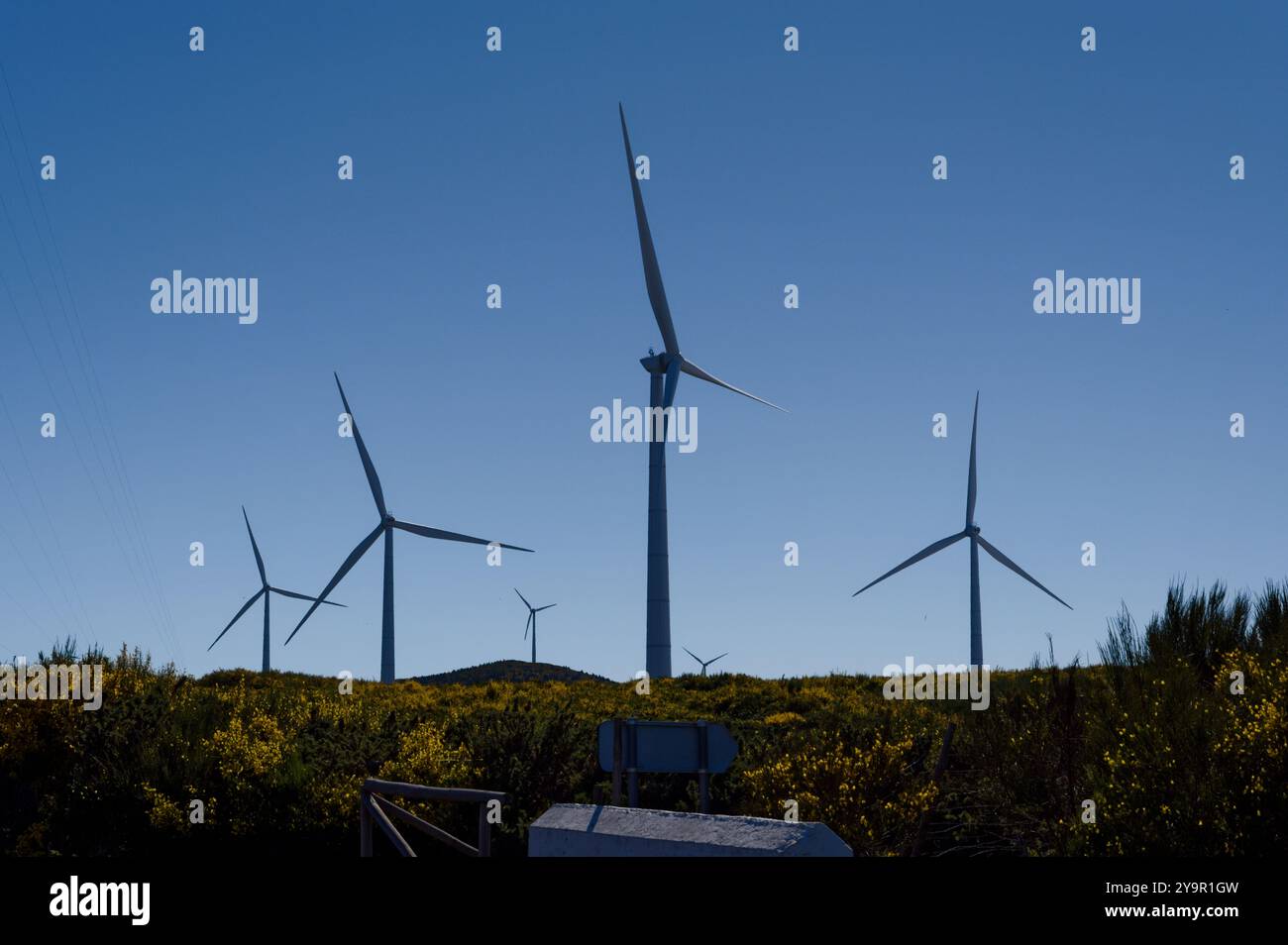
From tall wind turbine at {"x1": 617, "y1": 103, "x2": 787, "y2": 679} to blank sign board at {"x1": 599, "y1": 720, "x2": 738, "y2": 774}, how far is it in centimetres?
3357

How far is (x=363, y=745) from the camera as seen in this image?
77.5ft

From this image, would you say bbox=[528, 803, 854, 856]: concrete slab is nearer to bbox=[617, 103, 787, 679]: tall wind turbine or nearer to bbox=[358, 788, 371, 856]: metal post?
bbox=[358, 788, 371, 856]: metal post

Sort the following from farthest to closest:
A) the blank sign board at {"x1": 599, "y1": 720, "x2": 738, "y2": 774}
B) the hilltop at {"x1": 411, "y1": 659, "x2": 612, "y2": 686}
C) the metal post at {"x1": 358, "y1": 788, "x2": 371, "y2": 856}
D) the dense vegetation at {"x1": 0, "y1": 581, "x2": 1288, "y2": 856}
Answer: the hilltop at {"x1": 411, "y1": 659, "x2": 612, "y2": 686}, the blank sign board at {"x1": 599, "y1": 720, "x2": 738, "y2": 774}, the dense vegetation at {"x1": 0, "y1": 581, "x2": 1288, "y2": 856}, the metal post at {"x1": 358, "y1": 788, "x2": 371, "y2": 856}

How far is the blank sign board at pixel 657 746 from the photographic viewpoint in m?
15.4

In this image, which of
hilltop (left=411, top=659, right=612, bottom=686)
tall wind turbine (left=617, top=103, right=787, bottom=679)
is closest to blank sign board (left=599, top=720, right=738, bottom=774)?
tall wind turbine (left=617, top=103, right=787, bottom=679)

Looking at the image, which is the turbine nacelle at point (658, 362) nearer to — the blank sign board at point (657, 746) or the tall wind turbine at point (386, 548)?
the tall wind turbine at point (386, 548)

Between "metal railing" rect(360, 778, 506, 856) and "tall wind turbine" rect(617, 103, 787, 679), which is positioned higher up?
"tall wind turbine" rect(617, 103, 787, 679)

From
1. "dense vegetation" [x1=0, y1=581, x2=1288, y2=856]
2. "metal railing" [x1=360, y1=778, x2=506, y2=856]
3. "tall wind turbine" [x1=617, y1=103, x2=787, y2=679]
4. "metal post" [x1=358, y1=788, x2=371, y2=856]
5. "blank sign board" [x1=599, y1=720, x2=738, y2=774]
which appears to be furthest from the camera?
"tall wind turbine" [x1=617, y1=103, x2=787, y2=679]

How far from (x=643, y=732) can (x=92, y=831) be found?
42.1 feet

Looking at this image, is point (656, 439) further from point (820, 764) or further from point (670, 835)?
point (670, 835)

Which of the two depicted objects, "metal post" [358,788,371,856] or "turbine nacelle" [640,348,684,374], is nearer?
"metal post" [358,788,371,856]

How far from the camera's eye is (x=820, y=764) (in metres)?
19.3

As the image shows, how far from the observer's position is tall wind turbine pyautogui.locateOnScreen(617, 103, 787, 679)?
163ft
